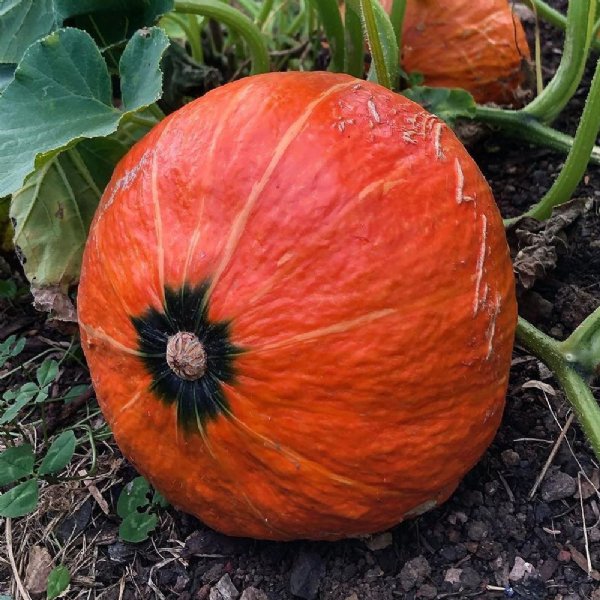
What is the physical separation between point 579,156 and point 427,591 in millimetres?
A: 961

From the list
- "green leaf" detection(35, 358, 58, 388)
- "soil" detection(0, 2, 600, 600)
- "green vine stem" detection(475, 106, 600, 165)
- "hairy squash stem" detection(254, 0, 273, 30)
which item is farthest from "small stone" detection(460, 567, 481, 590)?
"hairy squash stem" detection(254, 0, 273, 30)

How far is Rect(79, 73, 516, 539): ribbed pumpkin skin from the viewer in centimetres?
121

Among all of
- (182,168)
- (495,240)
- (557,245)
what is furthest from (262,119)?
(557,245)

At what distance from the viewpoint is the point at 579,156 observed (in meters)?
1.73

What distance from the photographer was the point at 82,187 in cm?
179

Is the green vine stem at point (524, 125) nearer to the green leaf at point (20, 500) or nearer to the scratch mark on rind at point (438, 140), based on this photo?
the scratch mark on rind at point (438, 140)

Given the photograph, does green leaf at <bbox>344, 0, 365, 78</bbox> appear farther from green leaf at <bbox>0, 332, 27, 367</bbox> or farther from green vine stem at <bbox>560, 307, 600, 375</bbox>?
green leaf at <bbox>0, 332, 27, 367</bbox>

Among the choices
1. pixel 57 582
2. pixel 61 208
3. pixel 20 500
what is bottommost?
pixel 57 582

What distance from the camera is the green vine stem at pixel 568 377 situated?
1.42 m

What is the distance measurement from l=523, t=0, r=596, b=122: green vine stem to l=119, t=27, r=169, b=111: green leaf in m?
0.94

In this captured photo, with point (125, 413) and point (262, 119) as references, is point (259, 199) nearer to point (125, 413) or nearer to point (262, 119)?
point (262, 119)

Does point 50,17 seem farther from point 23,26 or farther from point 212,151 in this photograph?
point 212,151

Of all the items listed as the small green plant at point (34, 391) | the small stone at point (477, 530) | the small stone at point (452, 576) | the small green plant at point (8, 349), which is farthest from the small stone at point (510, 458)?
the small green plant at point (8, 349)

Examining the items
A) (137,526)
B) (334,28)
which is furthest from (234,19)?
(137,526)
